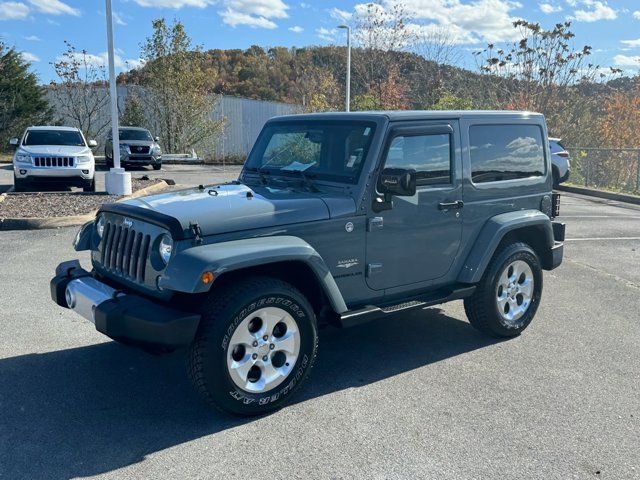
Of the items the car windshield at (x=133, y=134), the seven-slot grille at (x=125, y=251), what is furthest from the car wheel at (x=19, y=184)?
the seven-slot grille at (x=125, y=251)

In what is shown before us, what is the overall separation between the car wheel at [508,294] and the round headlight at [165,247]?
2.65 m

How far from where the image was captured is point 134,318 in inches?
133

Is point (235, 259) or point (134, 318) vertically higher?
point (235, 259)

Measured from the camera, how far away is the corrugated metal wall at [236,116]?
29.5m

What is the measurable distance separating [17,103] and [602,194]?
1066 inches

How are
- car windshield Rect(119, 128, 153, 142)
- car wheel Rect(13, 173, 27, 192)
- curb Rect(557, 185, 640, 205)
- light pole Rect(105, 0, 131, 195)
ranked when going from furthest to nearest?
car windshield Rect(119, 128, 153, 142), curb Rect(557, 185, 640, 205), car wheel Rect(13, 173, 27, 192), light pole Rect(105, 0, 131, 195)

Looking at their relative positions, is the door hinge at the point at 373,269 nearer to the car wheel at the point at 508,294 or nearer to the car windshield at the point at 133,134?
the car wheel at the point at 508,294

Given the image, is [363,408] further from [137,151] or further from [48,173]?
[137,151]

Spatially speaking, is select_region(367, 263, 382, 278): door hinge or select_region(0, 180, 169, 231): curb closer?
select_region(367, 263, 382, 278): door hinge

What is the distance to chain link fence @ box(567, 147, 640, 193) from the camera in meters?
17.6

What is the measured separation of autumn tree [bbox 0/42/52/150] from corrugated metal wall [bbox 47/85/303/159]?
84 centimetres

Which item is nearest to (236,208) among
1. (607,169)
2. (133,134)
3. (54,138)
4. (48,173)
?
(48,173)

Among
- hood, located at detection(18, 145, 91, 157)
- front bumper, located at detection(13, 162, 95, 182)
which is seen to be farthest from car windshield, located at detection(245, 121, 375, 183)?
hood, located at detection(18, 145, 91, 157)

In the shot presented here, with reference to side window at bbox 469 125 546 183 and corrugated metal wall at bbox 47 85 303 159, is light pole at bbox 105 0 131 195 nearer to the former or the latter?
side window at bbox 469 125 546 183
